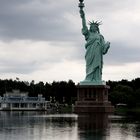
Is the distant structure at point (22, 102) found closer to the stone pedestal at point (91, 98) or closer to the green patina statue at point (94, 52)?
the green patina statue at point (94, 52)

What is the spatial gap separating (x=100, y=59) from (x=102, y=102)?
614 centimetres

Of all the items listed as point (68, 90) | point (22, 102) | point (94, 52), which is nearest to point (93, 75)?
point (94, 52)

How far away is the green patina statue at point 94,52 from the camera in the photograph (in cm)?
6719

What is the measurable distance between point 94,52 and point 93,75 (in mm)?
3137

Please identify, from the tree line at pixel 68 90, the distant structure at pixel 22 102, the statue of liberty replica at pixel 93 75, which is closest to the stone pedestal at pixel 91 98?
the statue of liberty replica at pixel 93 75

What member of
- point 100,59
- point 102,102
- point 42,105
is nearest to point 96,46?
point 100,59

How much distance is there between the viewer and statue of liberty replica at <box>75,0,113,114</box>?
65.4 m

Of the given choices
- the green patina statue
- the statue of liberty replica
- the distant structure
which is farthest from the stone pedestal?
the distant structure

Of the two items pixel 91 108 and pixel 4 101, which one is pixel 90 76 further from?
pixel 4 101

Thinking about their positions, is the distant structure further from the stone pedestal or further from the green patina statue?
the stone pedestal

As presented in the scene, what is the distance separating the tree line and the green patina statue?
3632 cm

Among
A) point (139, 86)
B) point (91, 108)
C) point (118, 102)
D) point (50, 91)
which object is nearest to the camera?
point (91, 108)

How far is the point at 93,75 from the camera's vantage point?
221 ft

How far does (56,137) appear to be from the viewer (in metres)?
26.5
